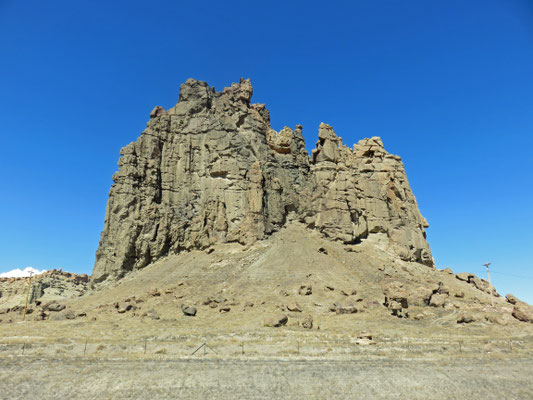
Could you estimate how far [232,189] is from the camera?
7200cm

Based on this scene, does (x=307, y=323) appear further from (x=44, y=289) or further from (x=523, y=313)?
(x=44, y=289)

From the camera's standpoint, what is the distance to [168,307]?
47188mm

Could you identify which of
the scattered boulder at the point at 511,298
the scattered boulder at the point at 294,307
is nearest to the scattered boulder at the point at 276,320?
the scattered boulder at the point at 294,307

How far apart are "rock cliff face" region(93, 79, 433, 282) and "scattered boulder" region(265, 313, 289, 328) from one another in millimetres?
26787

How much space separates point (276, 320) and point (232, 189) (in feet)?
124

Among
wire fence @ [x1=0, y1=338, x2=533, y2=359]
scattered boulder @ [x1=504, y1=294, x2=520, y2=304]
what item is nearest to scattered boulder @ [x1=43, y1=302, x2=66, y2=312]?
wire fence @ [x1=0, y1=338, x2=533, y2=359]

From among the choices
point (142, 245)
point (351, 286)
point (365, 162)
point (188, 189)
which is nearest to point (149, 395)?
point (351, 286)

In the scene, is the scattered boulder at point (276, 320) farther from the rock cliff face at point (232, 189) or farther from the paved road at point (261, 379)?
the rock cliff face at point (232, 189)

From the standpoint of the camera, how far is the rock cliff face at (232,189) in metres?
68.8

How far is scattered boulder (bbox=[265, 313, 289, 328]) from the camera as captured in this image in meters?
37.3

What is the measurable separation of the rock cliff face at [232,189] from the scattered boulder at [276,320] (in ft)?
87.9

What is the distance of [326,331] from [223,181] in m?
43.3

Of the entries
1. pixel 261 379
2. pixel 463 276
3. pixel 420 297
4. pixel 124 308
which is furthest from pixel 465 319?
pixel 124 308

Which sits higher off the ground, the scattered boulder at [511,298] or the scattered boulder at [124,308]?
the scattered boulder at [511,298]
